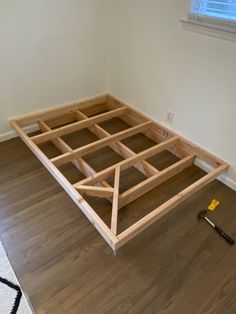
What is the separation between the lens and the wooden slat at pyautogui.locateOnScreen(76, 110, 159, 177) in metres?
2.07

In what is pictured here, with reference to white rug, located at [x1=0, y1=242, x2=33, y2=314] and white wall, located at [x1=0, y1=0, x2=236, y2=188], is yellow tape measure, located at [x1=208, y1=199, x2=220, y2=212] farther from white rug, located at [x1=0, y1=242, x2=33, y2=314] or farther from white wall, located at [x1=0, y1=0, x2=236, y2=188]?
white rug, located at [x1=0, y1=242, x2=33, y2=314]

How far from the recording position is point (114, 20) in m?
2.58

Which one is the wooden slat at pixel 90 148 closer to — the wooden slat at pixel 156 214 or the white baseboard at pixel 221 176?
the white baseboard at pixel 221 176

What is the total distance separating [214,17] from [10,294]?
6.95 feet

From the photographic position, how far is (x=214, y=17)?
1.77m

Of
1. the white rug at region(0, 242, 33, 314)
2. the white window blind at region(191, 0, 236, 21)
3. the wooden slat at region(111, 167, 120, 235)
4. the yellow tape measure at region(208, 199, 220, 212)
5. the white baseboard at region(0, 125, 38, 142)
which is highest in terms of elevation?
the white window blind at region(191, 0, 236, 21)

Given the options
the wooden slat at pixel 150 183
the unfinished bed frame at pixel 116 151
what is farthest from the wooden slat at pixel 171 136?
the wooden slat at pixel 150 183

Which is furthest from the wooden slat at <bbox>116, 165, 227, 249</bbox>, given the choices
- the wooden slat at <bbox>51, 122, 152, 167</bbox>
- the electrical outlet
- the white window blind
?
the white window blind

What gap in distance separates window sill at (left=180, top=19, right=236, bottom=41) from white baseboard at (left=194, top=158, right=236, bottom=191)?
0.97 m

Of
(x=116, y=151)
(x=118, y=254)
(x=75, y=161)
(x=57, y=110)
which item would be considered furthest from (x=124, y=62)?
(x=118, y=254)

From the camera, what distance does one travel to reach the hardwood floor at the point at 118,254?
4.44 feet

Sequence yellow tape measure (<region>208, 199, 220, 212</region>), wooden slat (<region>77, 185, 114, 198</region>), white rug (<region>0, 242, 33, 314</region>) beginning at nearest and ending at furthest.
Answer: white rug (<region>0, 242, 33, 314</region>)
wooden slat (<region>77, 185, 114, 198</region>)
yellow tape measure (<region>208, 199, 220, 212</region>)

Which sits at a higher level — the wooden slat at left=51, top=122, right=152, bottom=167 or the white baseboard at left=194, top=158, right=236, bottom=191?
the wooden slat at left=51, top=122, right=152, bottom=167

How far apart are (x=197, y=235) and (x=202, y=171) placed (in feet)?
2.21
